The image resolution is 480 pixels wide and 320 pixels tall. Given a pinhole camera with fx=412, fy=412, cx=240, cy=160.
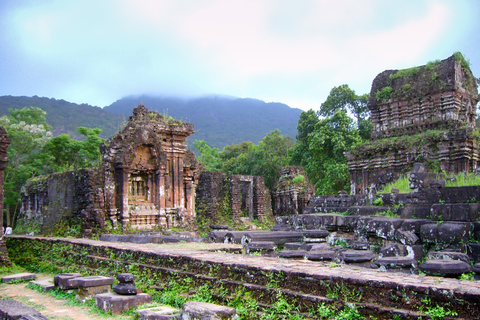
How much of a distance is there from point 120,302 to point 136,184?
937cm

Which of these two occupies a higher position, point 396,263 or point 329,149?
point 329,149

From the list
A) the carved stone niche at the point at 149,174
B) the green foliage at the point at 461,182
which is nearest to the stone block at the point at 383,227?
the green foliage at the point at 461,182

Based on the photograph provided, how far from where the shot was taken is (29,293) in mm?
7574

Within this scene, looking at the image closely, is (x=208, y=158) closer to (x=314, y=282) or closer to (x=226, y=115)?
(x=314, y=282)

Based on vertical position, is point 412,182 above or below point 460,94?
below

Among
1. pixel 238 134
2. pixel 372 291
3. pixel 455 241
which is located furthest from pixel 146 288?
pixel 238 134

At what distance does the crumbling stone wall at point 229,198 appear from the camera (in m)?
22.0

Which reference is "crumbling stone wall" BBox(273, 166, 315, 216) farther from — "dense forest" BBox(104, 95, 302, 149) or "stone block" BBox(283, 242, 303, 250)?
"dense forest" BBox(104, 95, 302, 149)

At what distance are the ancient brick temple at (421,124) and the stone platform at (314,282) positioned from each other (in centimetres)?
938

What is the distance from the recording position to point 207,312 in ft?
14.1

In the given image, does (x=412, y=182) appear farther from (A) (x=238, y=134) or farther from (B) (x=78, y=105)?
(A) (x=238, y=134)

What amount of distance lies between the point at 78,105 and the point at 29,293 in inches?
2750

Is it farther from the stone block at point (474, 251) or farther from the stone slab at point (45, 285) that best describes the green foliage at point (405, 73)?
the stone slab at point (45, 285)

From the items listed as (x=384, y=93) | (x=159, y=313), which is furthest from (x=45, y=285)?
(x=384, y=93)
